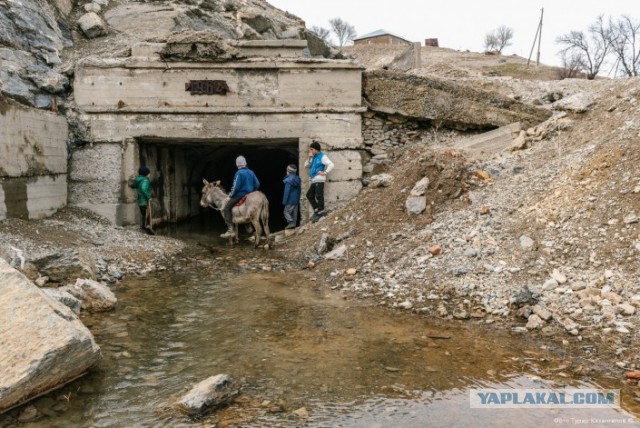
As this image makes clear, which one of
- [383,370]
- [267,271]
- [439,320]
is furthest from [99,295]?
[439,320]

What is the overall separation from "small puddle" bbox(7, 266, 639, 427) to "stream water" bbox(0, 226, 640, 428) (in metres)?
0.01

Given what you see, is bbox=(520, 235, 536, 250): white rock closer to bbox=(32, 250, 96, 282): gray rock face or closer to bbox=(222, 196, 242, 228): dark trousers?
bbox=(222, 196, 242, 228): dark trousers

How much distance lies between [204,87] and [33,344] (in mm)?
7764

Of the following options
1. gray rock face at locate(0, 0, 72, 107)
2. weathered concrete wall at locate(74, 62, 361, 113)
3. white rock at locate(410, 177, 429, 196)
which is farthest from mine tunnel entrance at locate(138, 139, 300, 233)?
white rock at locate(410, 177, 429, 196)

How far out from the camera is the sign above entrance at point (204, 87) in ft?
35.1

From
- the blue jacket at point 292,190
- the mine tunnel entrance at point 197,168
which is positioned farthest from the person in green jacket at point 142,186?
the blue jacket at point 292,190

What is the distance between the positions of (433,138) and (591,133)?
10.8 feet

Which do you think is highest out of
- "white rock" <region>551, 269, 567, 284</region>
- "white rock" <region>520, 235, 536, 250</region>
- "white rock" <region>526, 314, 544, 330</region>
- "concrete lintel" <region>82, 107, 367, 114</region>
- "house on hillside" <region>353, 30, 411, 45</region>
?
"house on hillside" <region>353, 30, 411, 45</region>

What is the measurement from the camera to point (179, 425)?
12.2ft

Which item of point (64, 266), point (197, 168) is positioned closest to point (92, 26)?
point (197, 168)

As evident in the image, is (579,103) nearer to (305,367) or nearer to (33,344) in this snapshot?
(305,367)

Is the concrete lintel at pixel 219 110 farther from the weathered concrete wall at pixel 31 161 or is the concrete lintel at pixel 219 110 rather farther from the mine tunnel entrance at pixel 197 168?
the weathered concrete wall at pixel 31 161

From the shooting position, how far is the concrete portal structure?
10672 millimetres

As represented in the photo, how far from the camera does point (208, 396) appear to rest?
3902 millimetres
